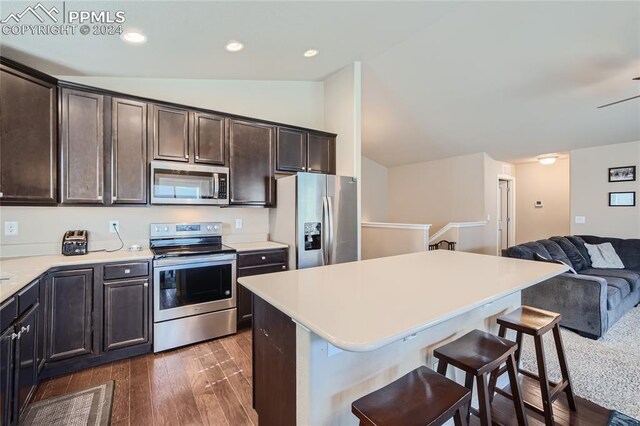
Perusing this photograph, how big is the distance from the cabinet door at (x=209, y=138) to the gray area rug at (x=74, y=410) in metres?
2.12

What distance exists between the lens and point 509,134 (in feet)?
16.4

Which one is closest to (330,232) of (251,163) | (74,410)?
(251,163)

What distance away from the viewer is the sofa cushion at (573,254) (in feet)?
13.8

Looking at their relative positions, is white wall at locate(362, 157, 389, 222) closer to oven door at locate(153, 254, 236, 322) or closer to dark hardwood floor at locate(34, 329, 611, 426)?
oven door at locate(153, 254, 236, 322)

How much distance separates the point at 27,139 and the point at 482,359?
133 inches

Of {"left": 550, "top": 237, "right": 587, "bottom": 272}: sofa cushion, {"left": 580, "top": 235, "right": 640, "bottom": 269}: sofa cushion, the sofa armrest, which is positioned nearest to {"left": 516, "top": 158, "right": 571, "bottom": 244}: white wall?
{"left": 580, "top": 235, "right": 640, "bottom": 269}: sofa cushion

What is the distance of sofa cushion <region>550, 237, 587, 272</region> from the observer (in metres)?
4.19

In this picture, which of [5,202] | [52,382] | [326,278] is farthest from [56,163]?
[326,278]

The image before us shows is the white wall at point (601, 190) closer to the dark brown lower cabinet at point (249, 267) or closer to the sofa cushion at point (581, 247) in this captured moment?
the sofa cushion at point (581, 247)

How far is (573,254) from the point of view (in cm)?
427

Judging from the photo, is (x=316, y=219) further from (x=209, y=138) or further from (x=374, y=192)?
(x=374, y=192)

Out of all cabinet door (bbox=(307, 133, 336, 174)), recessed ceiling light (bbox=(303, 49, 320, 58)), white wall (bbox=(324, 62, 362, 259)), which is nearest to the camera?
recessed ceiling light (bbox=(303, 49, 320, 58))

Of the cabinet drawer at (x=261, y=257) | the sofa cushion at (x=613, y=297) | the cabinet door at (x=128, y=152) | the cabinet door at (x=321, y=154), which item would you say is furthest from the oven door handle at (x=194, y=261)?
the sofa cushion at (x=613, y=297)

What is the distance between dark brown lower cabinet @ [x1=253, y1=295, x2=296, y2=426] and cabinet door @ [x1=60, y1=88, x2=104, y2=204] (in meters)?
1.99
